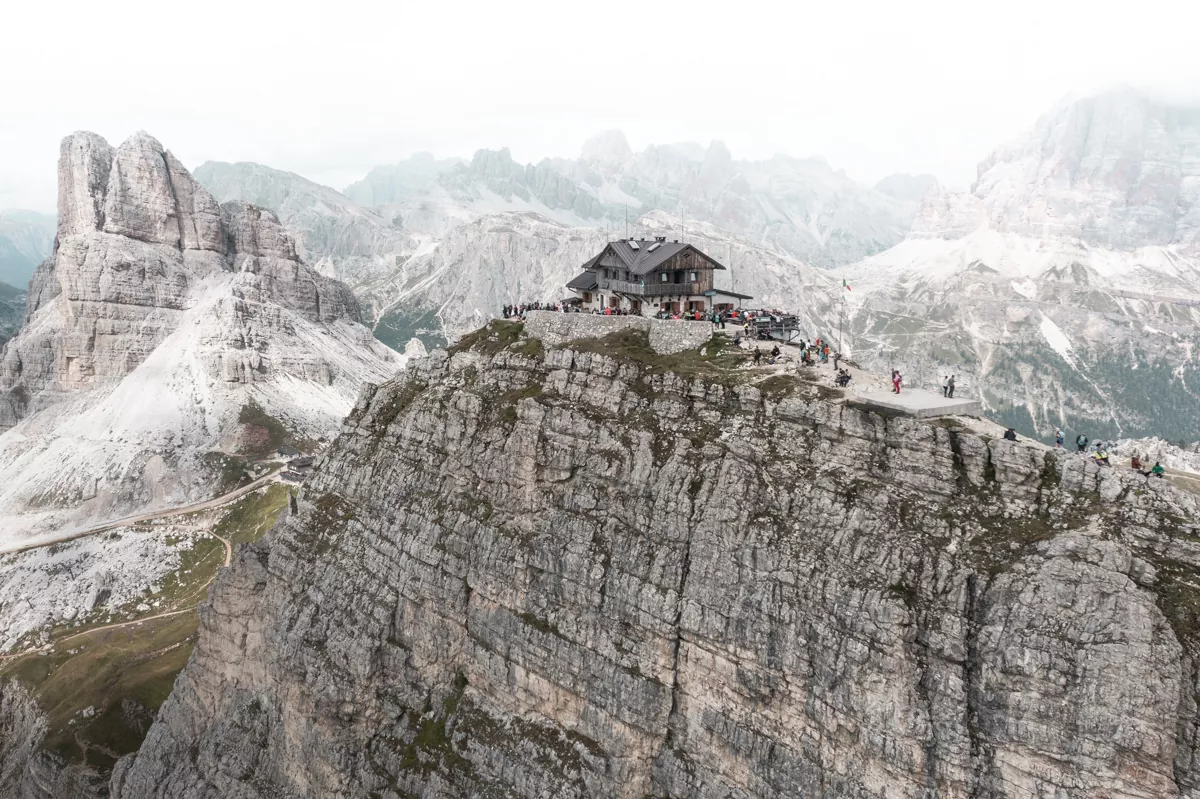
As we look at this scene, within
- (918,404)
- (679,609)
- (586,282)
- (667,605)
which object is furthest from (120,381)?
(918,404)

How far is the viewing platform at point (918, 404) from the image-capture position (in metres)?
36.4

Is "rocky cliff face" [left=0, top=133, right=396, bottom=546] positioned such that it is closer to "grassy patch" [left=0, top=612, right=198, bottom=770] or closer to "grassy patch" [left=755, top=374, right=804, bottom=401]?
"grassy patch" [left=0, top=612, right=198, bottom=770]

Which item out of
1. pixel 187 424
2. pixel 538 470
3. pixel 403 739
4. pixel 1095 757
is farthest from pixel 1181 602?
pixel 187 424

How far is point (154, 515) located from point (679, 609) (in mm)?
→ 146876

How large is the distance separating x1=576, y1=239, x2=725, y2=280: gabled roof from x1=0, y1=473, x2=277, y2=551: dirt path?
4259 inches

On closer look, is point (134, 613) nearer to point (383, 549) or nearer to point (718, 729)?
point (383, 549)

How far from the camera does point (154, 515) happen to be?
470ft

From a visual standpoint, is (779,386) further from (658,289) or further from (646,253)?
(646,253)

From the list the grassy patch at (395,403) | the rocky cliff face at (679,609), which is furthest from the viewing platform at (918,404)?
the grassy patch at (395,403)

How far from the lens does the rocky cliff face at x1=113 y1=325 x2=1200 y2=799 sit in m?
28.9

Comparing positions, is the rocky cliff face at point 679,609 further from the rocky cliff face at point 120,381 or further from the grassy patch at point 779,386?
the rocky cliff face at point 120,381

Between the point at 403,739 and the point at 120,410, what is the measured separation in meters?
169

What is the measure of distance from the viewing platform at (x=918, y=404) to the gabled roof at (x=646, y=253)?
25604mm

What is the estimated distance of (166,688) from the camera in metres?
87.1
